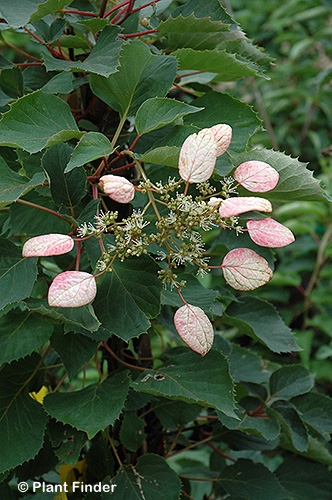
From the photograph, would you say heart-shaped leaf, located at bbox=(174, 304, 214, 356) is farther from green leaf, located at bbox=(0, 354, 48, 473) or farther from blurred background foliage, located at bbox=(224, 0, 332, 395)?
blurred background foliage, located at bbox=(224, 0, 332, 395)

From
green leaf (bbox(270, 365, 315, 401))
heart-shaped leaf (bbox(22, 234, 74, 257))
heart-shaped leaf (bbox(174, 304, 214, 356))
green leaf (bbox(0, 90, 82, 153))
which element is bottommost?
green leaf (bbox(270, 365, 315, 401))

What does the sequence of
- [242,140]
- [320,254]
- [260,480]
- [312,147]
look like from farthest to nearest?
[312,147], [320,254], [260,480], [242,140]

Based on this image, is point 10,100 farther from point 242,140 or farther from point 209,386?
point 209,386

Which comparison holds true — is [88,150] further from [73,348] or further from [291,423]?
[291,423]

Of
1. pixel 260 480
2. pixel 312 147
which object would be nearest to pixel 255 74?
pixel 260 480

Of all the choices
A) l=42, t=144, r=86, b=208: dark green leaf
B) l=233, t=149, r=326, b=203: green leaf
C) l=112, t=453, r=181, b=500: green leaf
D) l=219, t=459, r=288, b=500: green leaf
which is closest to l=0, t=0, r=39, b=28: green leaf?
l=42, t=144, r=86, b=208: dark green leaf

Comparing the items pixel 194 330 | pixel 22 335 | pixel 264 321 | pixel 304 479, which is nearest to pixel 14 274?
pixel 22 335
